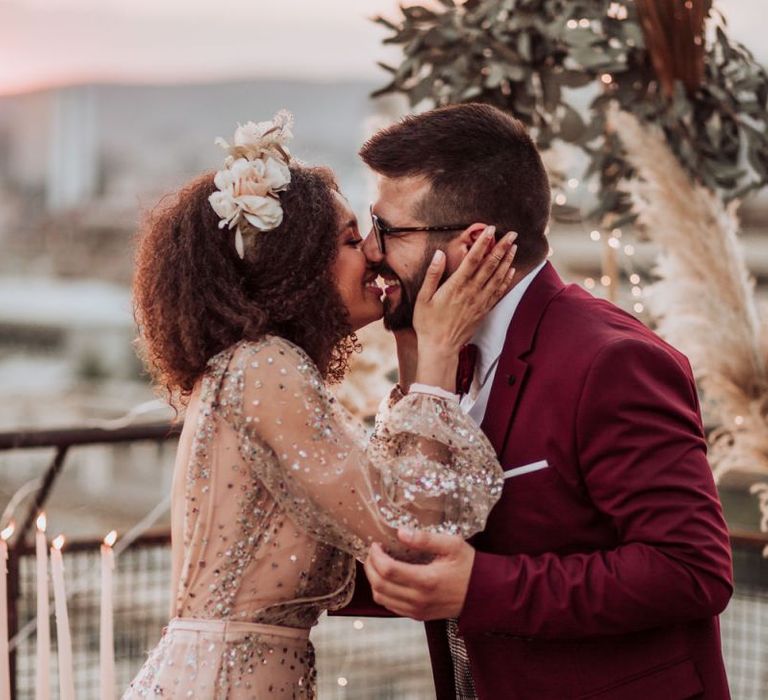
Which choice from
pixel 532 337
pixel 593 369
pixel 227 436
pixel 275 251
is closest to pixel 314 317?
pixel 275 251

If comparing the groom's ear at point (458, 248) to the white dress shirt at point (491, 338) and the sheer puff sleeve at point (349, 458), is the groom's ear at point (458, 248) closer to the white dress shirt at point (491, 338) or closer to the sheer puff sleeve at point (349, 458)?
the white dress shirt at point (491, 338)

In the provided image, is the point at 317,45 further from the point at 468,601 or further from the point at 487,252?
the point at 468,601

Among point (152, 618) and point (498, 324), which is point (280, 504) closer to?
point (498, 324)

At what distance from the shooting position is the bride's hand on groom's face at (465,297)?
1.65 m

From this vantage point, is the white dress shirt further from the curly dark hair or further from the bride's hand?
the curly dark hair

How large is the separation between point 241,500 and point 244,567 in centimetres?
11

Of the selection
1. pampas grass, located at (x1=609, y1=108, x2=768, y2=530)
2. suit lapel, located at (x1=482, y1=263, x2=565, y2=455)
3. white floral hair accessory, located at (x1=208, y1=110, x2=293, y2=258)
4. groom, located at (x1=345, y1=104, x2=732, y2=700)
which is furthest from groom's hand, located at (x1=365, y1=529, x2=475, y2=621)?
pampas grass, located at (x1=609, y1=108, x2=768, y2=530)

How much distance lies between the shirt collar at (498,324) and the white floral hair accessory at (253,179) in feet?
1.25

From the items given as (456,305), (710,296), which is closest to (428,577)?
(456,305)

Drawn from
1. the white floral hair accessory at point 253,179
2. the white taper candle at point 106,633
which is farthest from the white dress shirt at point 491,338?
the white taper candle at point 106,633

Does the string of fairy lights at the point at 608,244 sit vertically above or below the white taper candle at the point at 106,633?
above

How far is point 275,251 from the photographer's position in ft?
5.52

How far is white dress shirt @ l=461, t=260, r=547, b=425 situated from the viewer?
68.5 inches

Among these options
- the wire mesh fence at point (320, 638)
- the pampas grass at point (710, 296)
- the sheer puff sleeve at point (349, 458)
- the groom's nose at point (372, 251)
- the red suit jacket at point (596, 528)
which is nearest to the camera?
the red suit jacket at point (596, 528)
